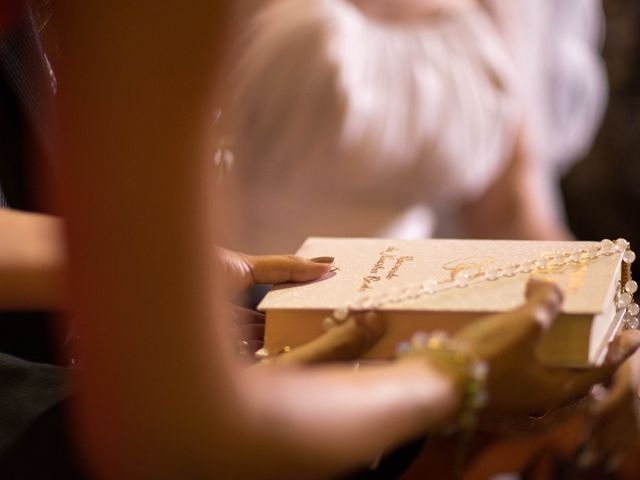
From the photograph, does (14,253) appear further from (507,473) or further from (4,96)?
(507,473)

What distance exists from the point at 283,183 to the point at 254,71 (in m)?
0.17

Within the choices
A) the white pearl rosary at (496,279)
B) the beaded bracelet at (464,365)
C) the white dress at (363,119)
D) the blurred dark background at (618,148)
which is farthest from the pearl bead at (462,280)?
the blurred dark background at (618,148)

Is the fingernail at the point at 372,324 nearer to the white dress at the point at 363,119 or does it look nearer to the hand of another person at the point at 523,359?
the hand of another person at the point at 523,359

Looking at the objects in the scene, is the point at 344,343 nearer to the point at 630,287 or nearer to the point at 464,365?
the point at 464,365

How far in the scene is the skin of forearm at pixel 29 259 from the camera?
519 mm

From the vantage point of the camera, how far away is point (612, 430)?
0.43 meters

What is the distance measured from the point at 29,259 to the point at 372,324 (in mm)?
170

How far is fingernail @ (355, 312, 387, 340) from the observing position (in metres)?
0.49

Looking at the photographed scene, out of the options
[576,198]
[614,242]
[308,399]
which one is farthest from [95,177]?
[576,198]

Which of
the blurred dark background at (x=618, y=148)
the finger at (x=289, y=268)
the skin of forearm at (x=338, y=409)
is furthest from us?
the blurred dark background at (x=618, y=148)

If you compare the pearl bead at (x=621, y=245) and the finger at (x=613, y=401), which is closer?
the finger at (x=613, y=401)

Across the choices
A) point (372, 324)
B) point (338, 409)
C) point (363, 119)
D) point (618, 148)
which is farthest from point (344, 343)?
point (618, 148)

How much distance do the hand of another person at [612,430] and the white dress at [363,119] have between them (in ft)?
3.43

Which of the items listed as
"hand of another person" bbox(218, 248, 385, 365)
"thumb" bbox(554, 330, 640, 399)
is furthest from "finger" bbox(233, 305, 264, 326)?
"thumb" bbox(554, 330, 640, 399)
